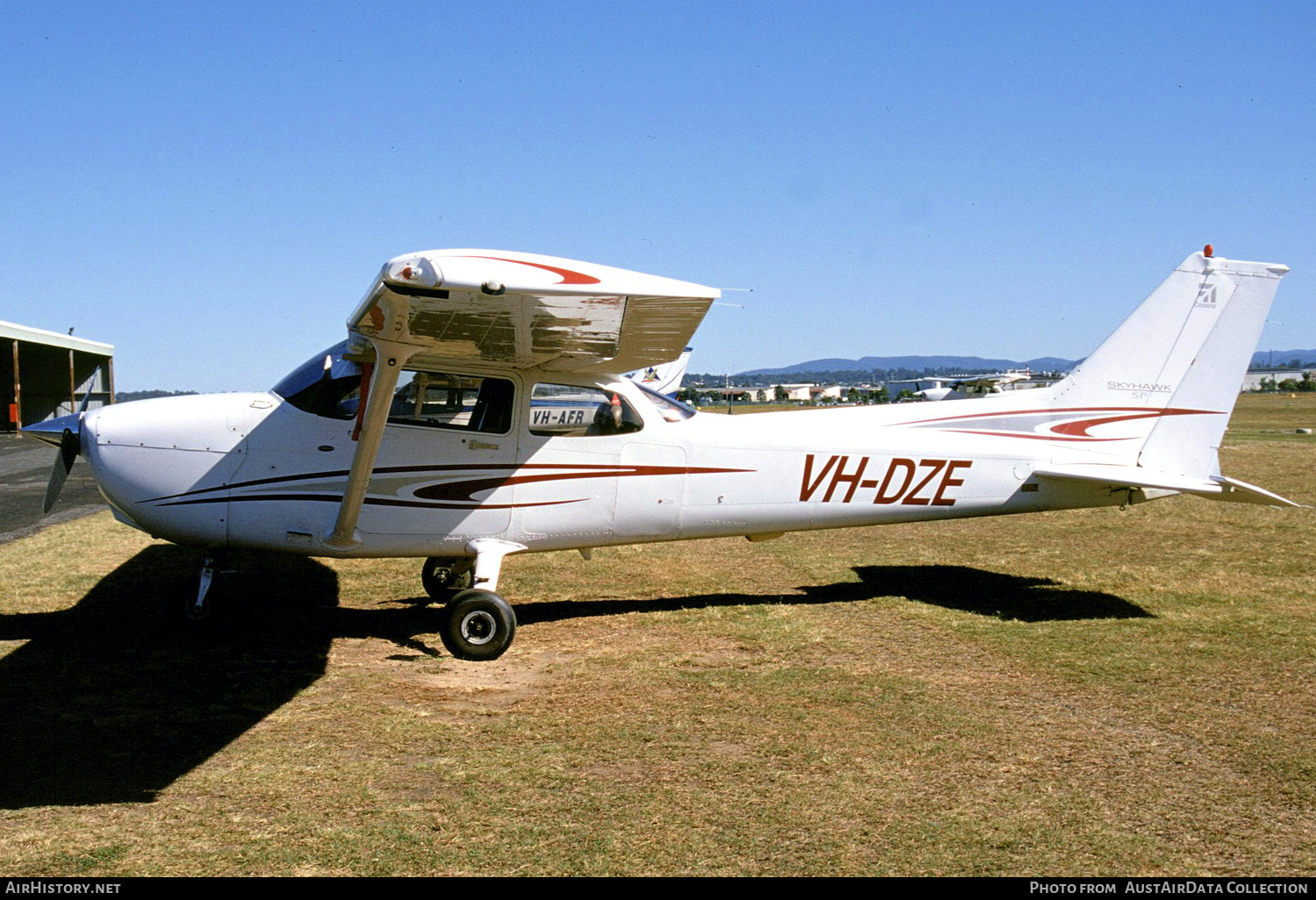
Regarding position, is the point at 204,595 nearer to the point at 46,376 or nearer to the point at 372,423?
the point at 372,423

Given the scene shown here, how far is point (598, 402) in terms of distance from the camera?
7.00 meters

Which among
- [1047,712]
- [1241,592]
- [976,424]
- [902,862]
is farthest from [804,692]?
[1241,592]

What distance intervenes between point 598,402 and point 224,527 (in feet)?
8.66

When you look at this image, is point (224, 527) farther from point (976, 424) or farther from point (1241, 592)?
point (1241, 592)

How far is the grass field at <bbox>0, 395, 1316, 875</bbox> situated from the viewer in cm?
364

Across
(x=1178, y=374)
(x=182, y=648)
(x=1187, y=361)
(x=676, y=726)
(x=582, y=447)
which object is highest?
(x=1187, y=361)

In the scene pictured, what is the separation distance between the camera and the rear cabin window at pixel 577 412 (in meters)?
6.87

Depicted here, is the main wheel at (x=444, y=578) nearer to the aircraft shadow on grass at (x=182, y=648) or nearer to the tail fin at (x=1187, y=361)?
the aircraft shadow on grass at (x=182, y=648)

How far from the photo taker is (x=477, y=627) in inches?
254

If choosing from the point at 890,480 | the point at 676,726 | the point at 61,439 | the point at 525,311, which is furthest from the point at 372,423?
the point at 890,480

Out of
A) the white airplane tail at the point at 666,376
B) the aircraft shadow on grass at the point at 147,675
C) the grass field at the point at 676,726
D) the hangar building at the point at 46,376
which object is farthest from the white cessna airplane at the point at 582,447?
the hangar building at the point at 46,376

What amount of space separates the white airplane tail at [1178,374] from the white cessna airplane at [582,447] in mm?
14

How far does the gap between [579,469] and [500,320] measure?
6.07 ft

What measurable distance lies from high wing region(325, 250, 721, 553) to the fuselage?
0.88ft
